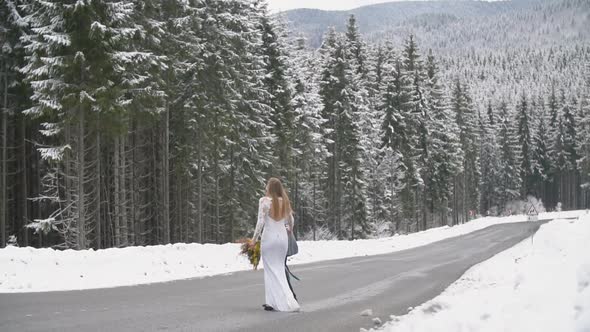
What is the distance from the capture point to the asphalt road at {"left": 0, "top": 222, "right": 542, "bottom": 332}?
27.0 ft

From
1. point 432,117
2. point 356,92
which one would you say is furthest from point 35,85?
point 432,117

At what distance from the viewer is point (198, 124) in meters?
29.7

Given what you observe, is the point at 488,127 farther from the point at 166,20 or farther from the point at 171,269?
the point at 171,269

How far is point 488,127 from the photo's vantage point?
9831 centimetres

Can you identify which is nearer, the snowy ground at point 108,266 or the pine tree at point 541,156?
the snowy ground at point 108,266

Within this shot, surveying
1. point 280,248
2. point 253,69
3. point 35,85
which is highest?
point 253,69

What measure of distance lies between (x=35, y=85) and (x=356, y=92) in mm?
29556

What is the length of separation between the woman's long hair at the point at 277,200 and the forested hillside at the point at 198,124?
5628mm

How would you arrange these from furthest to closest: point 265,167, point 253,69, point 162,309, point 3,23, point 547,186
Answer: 1. point 547,186
2. point 265,167
3. point 253,69
4. point 3,23
5. point 162,309

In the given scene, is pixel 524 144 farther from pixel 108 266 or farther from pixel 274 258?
pixel 274 258

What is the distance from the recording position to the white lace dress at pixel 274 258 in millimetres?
9727

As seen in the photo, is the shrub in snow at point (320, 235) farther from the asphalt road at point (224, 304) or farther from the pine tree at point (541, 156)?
the pine tree at point (541, 156)

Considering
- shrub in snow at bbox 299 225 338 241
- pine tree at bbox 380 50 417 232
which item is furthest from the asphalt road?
pine tree at bbox 380 50 417 232

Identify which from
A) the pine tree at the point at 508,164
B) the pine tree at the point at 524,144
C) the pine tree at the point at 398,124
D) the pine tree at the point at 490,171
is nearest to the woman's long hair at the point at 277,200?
the pine tree at the point at 398,124
